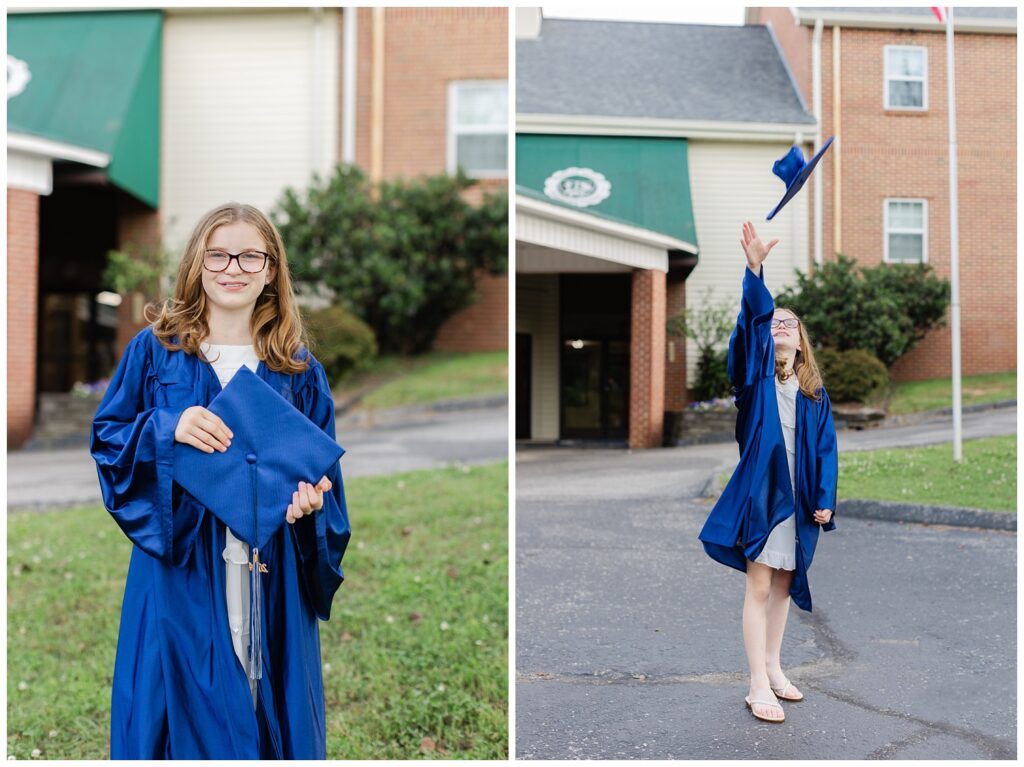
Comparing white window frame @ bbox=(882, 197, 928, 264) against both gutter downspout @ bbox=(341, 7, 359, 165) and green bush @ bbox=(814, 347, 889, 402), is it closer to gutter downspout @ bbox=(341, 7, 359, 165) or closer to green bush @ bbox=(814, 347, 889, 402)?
green bush @ bbox=(814, 347, 889, 402)

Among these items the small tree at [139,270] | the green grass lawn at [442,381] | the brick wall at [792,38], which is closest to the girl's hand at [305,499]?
the brick wall at [792,38]

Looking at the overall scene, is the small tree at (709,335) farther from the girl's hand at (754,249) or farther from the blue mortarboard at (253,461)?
the blue mortarboard at (253,461)

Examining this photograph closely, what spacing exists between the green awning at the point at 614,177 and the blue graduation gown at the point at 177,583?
56.4 inches

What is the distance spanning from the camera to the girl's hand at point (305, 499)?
225 cm

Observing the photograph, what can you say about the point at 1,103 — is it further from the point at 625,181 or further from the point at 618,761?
the point at 618,761

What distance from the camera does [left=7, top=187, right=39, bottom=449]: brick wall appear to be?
8.55m

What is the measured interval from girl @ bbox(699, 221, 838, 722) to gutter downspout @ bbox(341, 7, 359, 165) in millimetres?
9159

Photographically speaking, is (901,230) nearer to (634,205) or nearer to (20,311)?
(634,205)

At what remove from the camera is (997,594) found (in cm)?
316

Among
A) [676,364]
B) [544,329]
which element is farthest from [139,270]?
[676,364]

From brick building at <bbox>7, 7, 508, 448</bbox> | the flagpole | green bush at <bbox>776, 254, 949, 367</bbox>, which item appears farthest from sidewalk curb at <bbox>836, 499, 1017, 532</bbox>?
brick building at <bbox>7, 7, 508, 448</bbox>

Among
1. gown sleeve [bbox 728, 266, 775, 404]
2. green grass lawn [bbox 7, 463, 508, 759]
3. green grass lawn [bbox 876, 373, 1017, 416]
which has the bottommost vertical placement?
green grass lawn [bbox 7, 463, 508, 759]

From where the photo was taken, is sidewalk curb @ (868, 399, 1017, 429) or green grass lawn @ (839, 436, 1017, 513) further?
sidewalk curb @ (868, 399, 1017, 429)

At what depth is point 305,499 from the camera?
7.39 feet
